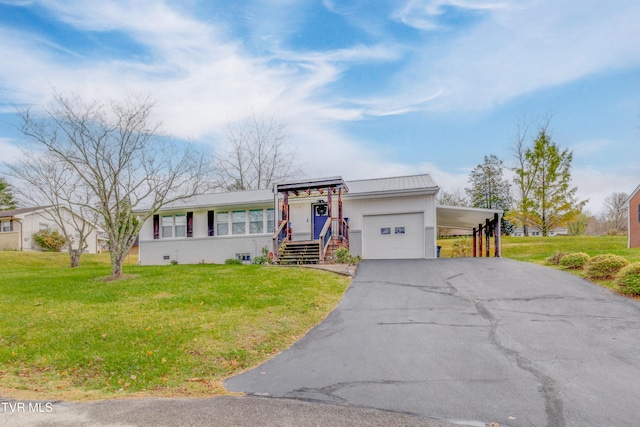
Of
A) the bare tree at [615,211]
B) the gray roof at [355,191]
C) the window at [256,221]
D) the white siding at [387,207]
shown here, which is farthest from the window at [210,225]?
the bare tree at [615,211]

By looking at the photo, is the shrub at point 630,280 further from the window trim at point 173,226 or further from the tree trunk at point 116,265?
the window trim at point 173,226

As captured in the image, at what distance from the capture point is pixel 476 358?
5.63 meters

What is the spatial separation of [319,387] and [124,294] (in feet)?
23.8

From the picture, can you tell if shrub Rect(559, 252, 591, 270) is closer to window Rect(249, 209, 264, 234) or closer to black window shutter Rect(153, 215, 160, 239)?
window Rect(249, 209, 264, 234)

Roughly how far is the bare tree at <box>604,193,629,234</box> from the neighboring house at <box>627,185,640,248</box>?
2401 cm

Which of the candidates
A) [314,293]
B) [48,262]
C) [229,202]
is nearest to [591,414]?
[314,293]

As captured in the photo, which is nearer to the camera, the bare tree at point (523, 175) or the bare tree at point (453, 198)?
the bare tree at point (523, 175)

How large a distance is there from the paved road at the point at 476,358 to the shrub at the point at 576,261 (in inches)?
96.9

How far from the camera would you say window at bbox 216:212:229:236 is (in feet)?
65.2

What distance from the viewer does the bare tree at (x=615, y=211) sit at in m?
42.9

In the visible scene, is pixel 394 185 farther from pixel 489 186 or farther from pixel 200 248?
pixel 489 186

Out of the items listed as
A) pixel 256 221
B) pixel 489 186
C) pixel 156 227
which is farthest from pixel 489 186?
pixel 156 227

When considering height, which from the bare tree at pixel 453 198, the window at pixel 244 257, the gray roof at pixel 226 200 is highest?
the bare tree at pixel 453 198

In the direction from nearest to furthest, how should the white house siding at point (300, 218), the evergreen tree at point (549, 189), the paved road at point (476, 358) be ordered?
the paved road at point (476, 358)
the white house siding at point (300, 218)
the evergreen tree at point (549, 189)
